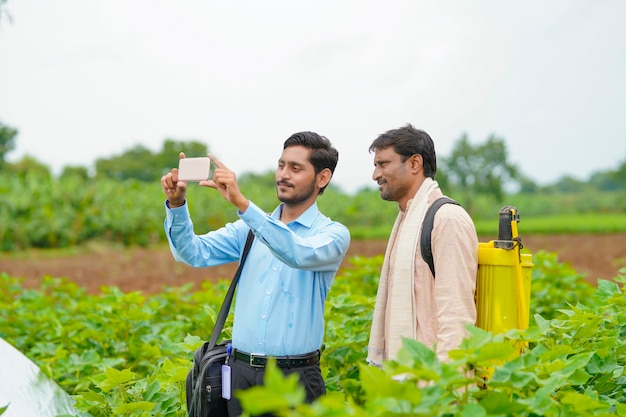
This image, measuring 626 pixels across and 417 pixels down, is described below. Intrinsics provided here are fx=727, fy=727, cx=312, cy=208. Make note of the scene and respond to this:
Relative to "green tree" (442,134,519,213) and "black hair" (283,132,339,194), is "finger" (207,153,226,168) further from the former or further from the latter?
"green tree" (442,134,519,213)

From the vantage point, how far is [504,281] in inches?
88.4

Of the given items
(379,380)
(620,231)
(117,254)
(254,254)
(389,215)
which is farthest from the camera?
(389,215)

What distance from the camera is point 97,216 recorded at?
20641mm

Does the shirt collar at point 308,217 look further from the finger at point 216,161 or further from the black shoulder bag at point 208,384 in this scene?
the finger at point 216,161

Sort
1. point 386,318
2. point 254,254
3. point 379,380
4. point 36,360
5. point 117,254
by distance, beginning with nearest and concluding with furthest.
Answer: point 379,380 → point 386,318 → point 254,254 → point 36,360 → point 117,254

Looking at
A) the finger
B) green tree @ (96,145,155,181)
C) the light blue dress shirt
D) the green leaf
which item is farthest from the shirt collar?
green tree @ (96,145,155,181)

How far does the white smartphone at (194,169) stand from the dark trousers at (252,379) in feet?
2.12

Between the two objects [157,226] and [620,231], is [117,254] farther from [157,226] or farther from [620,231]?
[620,231]

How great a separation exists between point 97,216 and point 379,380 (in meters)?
20.2

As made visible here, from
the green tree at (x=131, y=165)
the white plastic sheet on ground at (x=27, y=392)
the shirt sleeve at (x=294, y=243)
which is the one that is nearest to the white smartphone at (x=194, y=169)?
the shirt sleeve at (x=294, y=243)

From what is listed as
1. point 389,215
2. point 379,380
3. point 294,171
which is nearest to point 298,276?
point 294,171

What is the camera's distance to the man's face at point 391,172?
2387mm

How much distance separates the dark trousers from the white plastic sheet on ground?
3.17ft

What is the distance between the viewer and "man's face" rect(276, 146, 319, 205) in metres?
2.47
